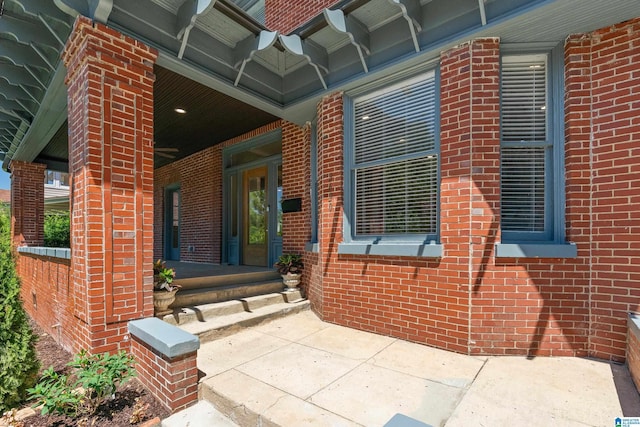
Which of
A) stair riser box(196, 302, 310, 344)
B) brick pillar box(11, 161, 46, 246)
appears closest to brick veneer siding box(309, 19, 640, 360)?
stair riser box(196, 302, 310, 344)

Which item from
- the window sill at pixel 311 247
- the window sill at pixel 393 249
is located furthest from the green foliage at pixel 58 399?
the window sill at pixel 311 247

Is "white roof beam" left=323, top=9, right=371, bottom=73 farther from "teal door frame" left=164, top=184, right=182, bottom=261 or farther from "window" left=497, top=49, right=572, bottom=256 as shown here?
"teal door frame" left=164, top=184, right=182, bottom=261

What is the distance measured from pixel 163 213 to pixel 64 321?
257 inches

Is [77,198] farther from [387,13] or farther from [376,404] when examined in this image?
[387,13]

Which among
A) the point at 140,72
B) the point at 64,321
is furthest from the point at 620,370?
the point at 64,321

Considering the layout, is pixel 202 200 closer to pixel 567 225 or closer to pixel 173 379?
pixel 173 379

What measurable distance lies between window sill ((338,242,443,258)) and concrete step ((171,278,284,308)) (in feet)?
4.86

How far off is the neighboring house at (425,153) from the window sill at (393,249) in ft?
0.06

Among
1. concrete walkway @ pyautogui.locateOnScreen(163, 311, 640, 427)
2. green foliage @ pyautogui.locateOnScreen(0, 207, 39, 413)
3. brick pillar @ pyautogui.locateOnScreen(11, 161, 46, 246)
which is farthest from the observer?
brick pillar @ pyautogui.locateOnScreen(11, 161, 46, 246)

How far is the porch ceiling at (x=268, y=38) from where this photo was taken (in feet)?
9.77

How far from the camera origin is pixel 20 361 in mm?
2529

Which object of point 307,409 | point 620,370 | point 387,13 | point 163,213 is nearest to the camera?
point 307,409

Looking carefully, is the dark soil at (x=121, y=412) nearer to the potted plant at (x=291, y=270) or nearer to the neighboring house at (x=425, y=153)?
the neighboring house at (x=425, y=153)

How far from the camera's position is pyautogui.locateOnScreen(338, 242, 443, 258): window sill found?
3.38 m
